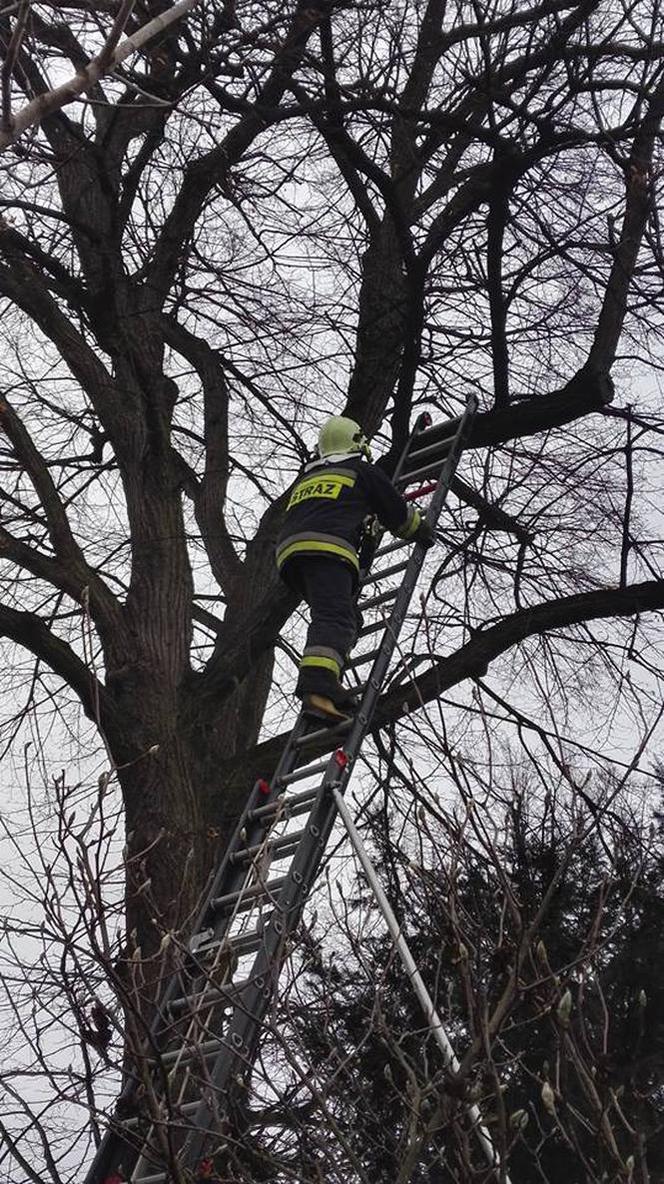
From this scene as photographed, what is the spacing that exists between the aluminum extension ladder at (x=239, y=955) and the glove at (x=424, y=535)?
0.14 ft

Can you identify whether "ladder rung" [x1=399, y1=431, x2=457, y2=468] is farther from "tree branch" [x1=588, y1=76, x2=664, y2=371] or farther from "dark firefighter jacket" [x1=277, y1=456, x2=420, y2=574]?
"tree branch" [x1=588, y1=76, x2=664, y2=371]

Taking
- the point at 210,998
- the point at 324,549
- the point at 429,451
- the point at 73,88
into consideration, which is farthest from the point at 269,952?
the point at 429,451

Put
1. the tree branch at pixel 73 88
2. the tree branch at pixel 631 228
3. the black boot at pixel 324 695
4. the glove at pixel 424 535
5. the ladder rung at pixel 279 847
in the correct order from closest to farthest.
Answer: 1. the tree branch at pixel 73 88
2. the ladder rung at pixel 279 847
3. the black boot at pixel 324 695
4. the glove at pixel 424 535
5. the tree branch at pixel 631 228

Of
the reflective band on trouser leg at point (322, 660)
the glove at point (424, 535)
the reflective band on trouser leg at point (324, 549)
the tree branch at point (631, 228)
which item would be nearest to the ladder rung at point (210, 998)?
the reflective band on trouser leg at point (322, 660)

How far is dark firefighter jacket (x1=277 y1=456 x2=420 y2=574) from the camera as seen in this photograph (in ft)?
15.7

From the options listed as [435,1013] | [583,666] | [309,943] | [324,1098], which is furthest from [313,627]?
[583,666]

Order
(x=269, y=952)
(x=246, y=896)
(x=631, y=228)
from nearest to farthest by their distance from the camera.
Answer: (x=269, y=952) < (x=246, y=896) < (x=631, y=228)

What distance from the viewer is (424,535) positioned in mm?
4898

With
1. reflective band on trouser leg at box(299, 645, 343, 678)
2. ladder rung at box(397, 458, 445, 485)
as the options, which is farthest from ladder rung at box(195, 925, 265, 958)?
ladder rung at box(397, 458, 445, 485)

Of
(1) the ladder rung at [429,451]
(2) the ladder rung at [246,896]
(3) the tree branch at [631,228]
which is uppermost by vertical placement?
(3) the tree branch at [631,228]

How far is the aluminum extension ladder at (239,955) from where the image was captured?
2.51 meters

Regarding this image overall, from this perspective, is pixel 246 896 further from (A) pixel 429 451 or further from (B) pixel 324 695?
(A) pixel 429 451

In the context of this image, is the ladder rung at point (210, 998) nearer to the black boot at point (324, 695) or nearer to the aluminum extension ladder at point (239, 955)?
the aluminum extension ladder at point (239, 955)

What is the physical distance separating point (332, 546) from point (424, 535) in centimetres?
39
